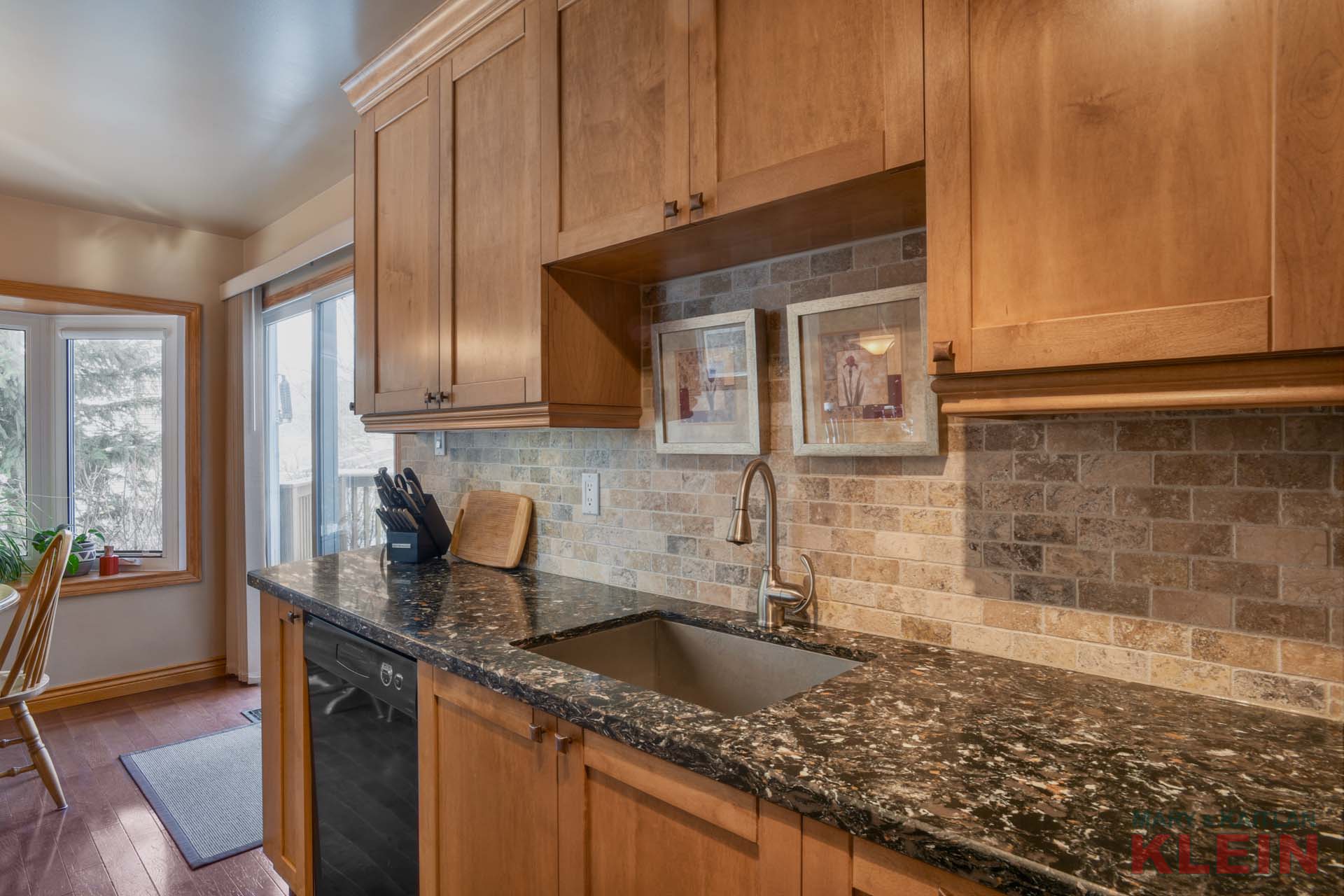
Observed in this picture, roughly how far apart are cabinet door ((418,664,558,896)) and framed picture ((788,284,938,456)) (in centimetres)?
80

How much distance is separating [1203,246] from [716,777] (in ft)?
2.87

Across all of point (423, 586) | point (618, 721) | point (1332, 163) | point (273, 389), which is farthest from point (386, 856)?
point (273, 389)

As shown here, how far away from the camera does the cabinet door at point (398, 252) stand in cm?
211

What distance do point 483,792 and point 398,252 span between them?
1.58 meters

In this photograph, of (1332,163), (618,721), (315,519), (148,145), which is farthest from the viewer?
(315,519)

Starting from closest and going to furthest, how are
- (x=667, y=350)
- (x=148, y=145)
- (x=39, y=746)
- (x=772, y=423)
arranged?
(x=772, y=423), (x=667, y=350), (x=39, y=746), (x=148, y=145)

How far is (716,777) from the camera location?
962 millimetres

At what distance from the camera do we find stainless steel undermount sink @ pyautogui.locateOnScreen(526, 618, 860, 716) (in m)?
1.49

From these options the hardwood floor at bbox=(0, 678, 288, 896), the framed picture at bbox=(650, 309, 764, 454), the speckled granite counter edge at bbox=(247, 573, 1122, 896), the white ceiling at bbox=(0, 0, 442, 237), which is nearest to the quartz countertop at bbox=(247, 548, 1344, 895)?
the speckled granite counter edge at bbox=(247, 573, 1122, 896)

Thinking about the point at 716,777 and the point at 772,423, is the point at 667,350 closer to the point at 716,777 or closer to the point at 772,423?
the point at 772,423

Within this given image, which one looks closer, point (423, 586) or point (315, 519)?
point (423, 586)

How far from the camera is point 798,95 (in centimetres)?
127

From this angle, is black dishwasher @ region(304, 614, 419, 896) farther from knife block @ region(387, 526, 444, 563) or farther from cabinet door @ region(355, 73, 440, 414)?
cabinet door @ region(355, 73, 440, 414)

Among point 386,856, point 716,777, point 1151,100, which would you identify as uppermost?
point 1151,100
